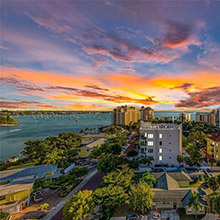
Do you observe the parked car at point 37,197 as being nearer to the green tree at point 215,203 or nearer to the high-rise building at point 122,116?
the green tree at point 215,203

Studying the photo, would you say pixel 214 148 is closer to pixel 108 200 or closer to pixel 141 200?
pixel 141 200

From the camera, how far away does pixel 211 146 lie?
4309cm

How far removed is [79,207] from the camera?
17188 millimetres

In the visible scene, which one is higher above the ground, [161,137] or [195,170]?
[161,137]

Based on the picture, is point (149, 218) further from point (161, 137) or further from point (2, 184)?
point (2, 184)

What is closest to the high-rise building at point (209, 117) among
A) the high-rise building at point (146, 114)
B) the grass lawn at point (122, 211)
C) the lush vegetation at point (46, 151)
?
the high-rise building at point (146, 114)

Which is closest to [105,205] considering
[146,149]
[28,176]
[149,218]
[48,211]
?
[149,218]

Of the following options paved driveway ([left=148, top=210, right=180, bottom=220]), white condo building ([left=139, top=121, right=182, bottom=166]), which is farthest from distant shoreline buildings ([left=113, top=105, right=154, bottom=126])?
paved driveway ([left=148, top=210, right=180, bottom=220])

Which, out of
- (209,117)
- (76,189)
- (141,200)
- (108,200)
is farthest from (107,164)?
(209,117)

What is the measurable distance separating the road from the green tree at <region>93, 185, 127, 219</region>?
7043 mm

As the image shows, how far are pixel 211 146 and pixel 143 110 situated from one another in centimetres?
13095

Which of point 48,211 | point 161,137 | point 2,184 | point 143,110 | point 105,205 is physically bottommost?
point 48,211

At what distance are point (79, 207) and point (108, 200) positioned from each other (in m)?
3.95

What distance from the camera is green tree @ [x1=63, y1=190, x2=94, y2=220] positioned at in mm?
16891
